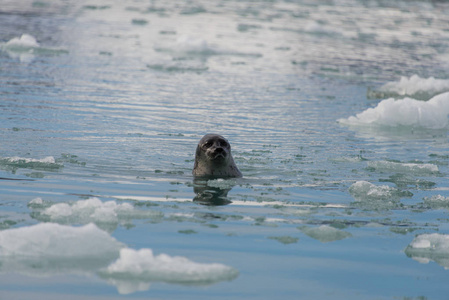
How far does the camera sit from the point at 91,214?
5.77 meters

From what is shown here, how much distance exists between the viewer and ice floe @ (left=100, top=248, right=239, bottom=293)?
4.50 meters


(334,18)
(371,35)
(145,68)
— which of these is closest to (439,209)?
(145,68)

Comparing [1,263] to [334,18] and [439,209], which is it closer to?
[439,209]

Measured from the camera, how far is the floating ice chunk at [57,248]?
4715 millimetres

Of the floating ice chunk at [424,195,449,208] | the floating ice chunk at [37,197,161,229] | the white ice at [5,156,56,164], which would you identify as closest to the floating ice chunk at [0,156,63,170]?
the white ice at [5,156,56,164]

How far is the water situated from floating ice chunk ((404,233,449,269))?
14mm

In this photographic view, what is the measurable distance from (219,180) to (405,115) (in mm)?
5303

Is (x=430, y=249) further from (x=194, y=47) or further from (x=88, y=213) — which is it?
(x=194, y=47)

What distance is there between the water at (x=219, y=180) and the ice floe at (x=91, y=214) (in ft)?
0.05

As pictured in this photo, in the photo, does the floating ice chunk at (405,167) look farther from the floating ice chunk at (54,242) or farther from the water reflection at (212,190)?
the floating ice chunk at (54,242)

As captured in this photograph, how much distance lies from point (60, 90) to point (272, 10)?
79.0 ft

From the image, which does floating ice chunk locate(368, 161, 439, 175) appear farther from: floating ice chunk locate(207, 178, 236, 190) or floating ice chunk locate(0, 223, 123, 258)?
floating ice chunk locate(0, 223, 123, 258)

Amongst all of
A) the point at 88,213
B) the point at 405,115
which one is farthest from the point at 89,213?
→ the point at 405,115

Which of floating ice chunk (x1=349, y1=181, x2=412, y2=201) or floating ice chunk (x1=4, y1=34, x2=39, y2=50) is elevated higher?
floating ice chunk (x1=4, y1=34, x2=39, y2=50)
